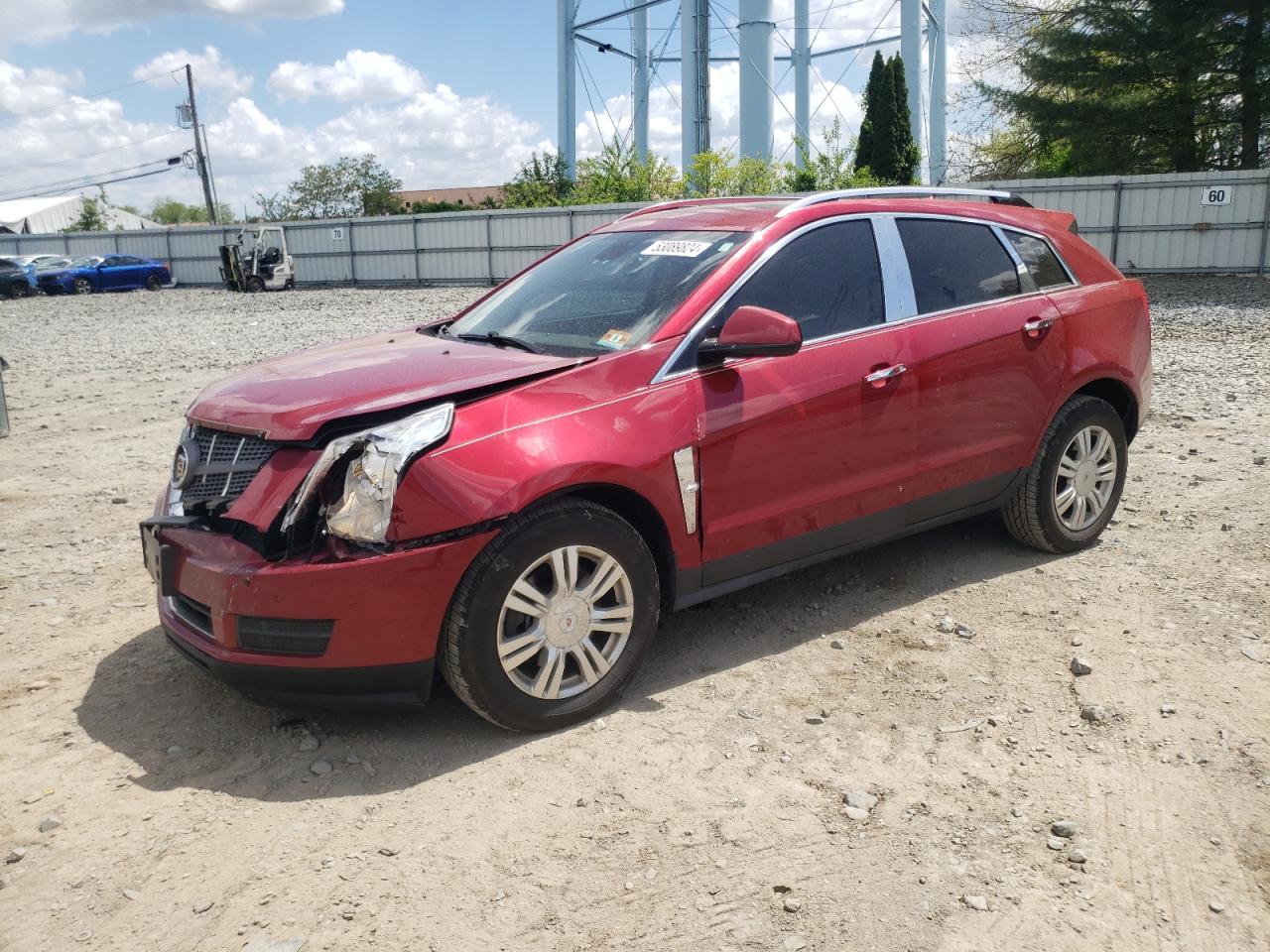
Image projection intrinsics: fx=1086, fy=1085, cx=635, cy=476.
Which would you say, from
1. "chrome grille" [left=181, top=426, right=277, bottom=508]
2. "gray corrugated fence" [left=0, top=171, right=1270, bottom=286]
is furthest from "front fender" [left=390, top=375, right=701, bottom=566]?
"gray corrugated fence" [left=0, top=171, right=1270, bottom=286]

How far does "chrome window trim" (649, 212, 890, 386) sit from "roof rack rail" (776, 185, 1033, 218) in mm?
95

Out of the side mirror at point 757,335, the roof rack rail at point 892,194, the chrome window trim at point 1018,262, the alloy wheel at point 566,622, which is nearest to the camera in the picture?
the alloy wheel at point 566,622

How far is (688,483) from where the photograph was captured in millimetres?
3787

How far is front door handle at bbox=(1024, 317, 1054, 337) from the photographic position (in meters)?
4.85

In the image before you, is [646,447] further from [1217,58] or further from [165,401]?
[1217,58]

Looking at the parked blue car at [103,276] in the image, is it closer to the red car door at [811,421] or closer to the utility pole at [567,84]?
the utility pole at [567,84]

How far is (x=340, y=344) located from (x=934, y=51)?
38.9m

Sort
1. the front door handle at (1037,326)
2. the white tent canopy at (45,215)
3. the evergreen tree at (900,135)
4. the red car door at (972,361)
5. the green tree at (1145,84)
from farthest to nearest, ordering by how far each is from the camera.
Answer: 1. the white tent canopy at (45,215)
2. the evergreen tree at (900,135)
3. the green tree at (1145,84)
4. the front door handle at (1037,326)
5. the red car door at (972,361)

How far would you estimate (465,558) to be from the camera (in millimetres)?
3307

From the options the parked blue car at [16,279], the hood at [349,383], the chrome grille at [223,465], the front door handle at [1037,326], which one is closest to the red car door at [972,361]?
the front door handle at [1037,326]

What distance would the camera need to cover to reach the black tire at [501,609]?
334cm

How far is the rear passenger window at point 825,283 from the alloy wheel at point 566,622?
3.77 ft

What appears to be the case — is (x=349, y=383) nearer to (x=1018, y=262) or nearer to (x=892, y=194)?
(x=892, y=194)

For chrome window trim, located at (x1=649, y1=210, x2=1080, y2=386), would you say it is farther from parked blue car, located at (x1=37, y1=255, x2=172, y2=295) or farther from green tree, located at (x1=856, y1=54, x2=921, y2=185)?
parked blue car, located at (x1=37, y1=255, x2=172, y2=295)
